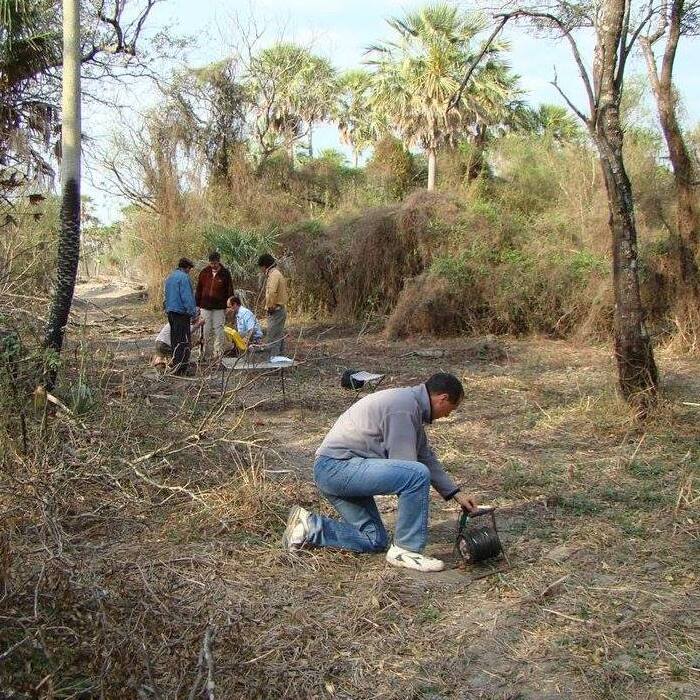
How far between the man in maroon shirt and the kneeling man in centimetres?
645

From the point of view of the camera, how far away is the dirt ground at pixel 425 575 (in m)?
3.19

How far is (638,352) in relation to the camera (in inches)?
307

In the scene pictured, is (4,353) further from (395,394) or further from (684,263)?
(684,263)

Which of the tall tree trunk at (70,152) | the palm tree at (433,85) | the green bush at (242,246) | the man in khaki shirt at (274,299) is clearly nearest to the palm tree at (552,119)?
the palm tree at (433,85)

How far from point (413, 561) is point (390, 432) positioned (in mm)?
745

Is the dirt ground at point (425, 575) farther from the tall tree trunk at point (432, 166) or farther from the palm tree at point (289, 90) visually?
the palm tree at point (289, 90)

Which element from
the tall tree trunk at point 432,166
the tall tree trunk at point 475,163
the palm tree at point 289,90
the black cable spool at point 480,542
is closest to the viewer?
the black cable spool at point 480,542

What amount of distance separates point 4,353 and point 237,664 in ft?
10.8

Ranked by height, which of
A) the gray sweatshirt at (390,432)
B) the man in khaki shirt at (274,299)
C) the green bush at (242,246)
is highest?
the green bush at (242,246)

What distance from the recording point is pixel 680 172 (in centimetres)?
1148

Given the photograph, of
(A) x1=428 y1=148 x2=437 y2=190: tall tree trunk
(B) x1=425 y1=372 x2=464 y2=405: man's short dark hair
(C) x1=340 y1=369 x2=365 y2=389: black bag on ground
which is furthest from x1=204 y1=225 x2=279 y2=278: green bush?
(B) x1=425 y1=372 x2=464 y2=405: man's short dark hair

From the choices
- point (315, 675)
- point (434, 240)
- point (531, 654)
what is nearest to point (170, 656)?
point (315, 675)

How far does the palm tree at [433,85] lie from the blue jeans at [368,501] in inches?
754

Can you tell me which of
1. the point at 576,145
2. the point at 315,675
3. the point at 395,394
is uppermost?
the point at 576,145
